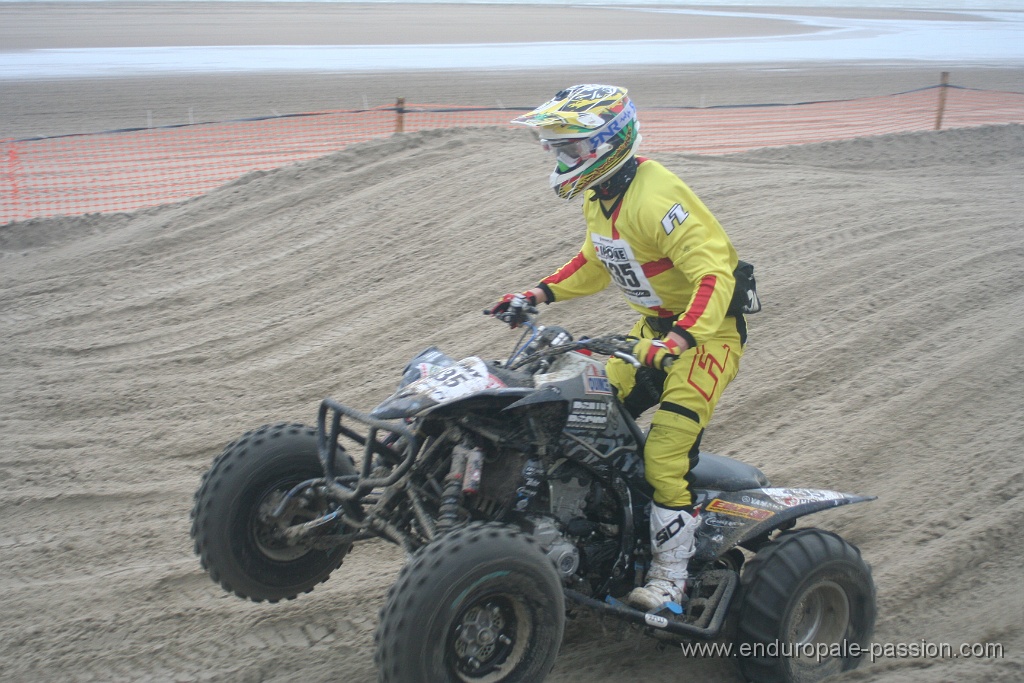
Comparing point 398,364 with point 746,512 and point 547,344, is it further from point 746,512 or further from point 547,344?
point 746,512

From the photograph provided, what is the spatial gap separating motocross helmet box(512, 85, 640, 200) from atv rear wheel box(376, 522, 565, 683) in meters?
1.60

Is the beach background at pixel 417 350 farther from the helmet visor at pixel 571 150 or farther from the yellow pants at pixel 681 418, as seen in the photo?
the helmet visor at pixel 571 150

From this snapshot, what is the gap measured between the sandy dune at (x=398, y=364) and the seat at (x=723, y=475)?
855mm

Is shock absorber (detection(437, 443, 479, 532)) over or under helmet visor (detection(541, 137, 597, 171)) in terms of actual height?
under

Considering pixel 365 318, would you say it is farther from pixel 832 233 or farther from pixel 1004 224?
pixel 1004 224

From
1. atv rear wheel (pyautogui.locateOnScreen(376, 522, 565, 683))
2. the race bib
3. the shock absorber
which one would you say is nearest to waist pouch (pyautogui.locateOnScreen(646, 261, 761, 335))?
the race bib

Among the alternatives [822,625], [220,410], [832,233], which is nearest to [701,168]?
[832,233]

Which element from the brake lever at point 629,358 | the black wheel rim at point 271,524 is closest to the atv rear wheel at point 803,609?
the brake lever at point 629,358

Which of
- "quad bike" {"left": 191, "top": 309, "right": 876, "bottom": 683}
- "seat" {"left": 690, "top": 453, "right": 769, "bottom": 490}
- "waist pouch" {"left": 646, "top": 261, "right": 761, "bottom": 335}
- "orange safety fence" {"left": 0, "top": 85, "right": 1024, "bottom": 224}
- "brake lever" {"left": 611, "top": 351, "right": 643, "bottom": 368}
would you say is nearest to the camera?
"quad bike" {"left": 191, "top": 309, "right": 876, "bottom": 683}

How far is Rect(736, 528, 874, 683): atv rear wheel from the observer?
3.93 meters

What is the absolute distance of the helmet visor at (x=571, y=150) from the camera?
401 centimetres

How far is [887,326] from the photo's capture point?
7.53 meters

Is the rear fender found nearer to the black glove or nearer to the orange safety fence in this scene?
the black glove

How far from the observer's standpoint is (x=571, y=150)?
406 cm
